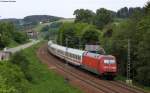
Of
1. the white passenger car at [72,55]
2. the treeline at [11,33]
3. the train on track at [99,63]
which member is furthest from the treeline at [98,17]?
the train on track at [99,63]

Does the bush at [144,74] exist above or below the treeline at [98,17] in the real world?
below

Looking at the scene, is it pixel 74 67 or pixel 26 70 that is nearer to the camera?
pixel 26 70

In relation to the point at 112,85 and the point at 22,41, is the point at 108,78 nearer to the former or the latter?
the point at 112,85

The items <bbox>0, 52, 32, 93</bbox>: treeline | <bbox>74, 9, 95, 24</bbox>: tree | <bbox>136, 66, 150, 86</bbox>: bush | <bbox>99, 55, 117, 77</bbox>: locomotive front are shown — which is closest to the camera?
<bbox>0, 52, 32, 93</bbox>: treeline

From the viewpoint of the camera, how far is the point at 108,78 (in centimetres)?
5747

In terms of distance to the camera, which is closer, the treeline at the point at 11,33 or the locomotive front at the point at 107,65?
the locomotive front at the point at 107,65

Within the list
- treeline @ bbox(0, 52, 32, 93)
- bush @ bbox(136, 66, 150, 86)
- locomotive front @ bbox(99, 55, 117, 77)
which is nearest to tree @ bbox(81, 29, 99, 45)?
locomotive front @ bbox(99, 55, 117, 77)

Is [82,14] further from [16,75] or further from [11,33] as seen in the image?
[16,75]

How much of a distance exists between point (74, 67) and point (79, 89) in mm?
33885

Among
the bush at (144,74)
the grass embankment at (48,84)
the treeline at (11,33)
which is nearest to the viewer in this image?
the grass embankment at (48,84)

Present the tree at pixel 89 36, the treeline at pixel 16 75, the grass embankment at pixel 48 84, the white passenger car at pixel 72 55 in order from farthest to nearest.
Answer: the tree at pixel 89 36 → the white passenger car at pixel 72 55 → the grass embankment at pixel 48 84 → the treeline at pixel 16 75

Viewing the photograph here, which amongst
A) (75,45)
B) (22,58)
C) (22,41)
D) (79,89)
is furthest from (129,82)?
(22,41)

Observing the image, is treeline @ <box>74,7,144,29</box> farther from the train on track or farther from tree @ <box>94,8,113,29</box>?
the train on track

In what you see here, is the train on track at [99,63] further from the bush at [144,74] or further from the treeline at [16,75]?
the treeline at [16,75]
